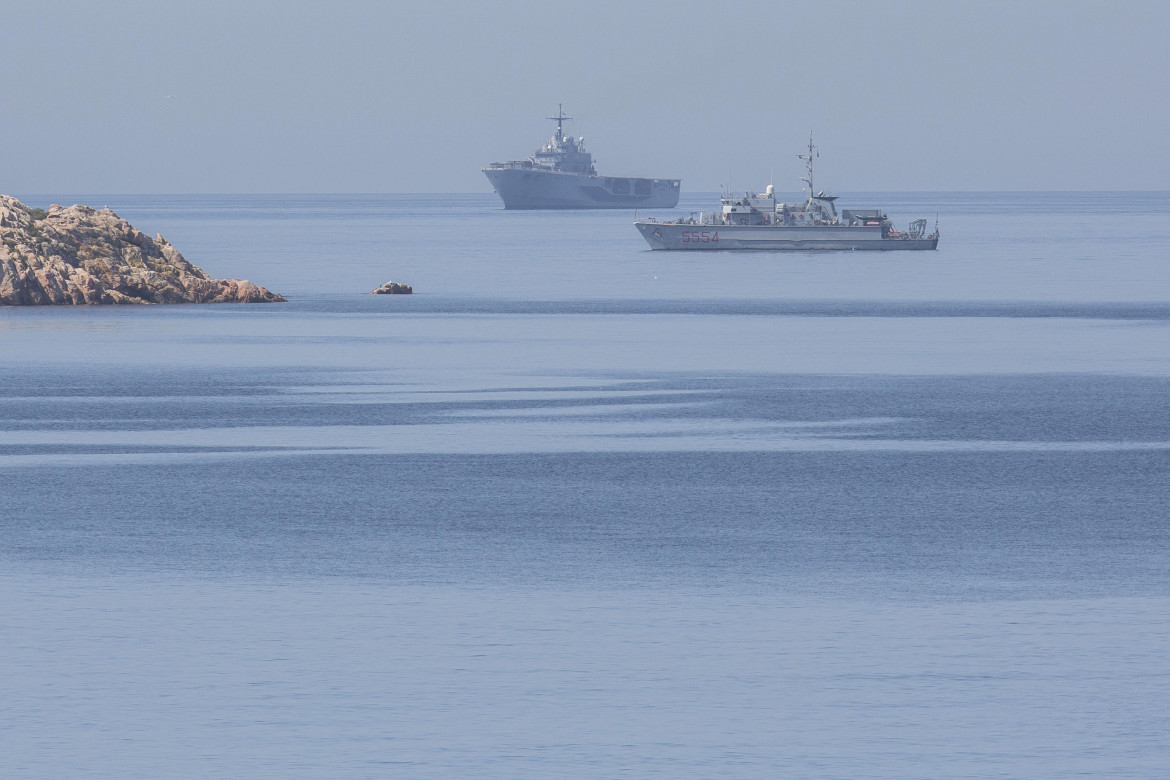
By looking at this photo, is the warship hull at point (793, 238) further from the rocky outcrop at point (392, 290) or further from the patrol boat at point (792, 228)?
the rocky outcrop at point (392, 290)

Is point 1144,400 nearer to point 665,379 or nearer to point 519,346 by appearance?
point 665,379

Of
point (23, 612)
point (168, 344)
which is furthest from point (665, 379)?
point (23, 612)

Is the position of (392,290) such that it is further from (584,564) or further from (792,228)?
(584,564)

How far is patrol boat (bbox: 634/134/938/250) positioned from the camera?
113m

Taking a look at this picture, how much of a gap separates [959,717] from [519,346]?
3631 cm

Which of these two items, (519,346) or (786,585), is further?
A: (519,346)

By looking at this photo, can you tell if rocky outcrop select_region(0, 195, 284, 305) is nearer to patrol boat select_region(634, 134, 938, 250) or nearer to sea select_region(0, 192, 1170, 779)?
sea select_region(0, 192, 1170, 779)

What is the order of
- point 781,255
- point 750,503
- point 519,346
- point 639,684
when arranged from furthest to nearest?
point 781,255
point 519,346
point 750,503
point 639,684

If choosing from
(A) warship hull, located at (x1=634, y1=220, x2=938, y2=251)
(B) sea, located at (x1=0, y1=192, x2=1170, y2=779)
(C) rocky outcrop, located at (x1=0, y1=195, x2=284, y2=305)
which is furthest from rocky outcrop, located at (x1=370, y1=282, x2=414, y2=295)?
(A) warship hull, located at (x1=634, y1=220, x2=938, y2=251)

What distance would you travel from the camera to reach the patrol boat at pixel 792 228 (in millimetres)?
112562

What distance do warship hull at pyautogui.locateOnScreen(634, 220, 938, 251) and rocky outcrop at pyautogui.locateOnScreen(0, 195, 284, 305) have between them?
48.1 metres

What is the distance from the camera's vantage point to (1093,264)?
4097 inches

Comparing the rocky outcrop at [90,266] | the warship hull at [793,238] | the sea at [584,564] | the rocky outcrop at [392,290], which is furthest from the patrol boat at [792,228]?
the sea at [584,564]

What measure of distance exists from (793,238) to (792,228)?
0.65 metres
